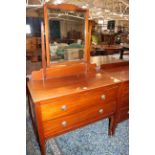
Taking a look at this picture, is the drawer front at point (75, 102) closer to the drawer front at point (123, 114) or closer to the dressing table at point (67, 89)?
the dressing table at point (67, 89)

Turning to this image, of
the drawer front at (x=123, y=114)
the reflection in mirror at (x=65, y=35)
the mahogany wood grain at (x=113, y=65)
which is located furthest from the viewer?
the mahogany wood grain at (x=113, y=65)

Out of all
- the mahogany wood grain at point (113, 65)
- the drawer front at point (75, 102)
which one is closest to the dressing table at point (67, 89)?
the drawer front at point (75, 102)

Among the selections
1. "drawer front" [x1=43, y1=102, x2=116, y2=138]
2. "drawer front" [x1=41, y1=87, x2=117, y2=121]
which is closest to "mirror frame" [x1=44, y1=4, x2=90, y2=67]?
"drawer front" [x1=41, y1=87, x2=117, y2=121]

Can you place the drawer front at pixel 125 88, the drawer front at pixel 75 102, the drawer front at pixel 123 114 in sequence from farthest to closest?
the drawer front at pixel 123 114 → the drawer front at pixel 125 88 → the drawer front at pixel 75 102

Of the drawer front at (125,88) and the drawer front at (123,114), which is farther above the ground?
the drawer front at (125,88)

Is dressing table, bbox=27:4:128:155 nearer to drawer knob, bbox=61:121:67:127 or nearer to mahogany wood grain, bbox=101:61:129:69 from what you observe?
drawer knob, bbox=61:121:67:127

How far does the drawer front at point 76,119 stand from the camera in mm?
1403

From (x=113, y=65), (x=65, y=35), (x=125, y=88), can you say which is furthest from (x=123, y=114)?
(x=65, y=35)

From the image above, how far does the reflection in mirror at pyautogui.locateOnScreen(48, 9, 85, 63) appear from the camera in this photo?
162cm

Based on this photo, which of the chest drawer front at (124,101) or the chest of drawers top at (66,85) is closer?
the chest of drawers top at (66,85)

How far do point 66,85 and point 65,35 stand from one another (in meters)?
0.55

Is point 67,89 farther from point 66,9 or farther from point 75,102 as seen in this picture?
point 66,9
